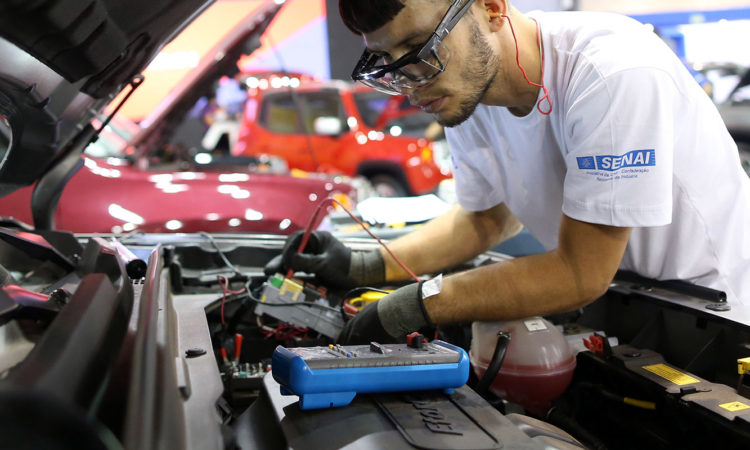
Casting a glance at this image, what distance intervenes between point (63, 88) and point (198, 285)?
2.06 ft

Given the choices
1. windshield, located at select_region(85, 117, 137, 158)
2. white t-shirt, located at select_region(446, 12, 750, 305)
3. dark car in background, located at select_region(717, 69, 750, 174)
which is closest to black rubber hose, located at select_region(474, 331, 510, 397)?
white t-shirt, located at select_region(446, 12, 750, 305)

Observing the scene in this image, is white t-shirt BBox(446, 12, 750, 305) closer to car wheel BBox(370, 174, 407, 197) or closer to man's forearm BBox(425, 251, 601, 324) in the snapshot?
man's forearm BBox(425, 251, 601, 324)

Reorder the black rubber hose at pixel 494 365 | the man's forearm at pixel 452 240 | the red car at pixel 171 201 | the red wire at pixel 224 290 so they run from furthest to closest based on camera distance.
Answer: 1. the red car at pixel 171 201
2. the man's forearm at pixel 452 240
3. the red wire at pixel 224 290
4. the black rubber hose at pixel 494 365

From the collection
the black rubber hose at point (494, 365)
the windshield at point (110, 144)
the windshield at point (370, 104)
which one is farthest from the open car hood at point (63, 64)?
the windshield at point (370, 104)

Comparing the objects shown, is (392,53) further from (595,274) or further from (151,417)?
(151,417)

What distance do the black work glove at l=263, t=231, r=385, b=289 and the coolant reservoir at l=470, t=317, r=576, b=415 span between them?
506 mm

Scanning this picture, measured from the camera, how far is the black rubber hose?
1348mm

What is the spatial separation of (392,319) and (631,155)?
620 mm

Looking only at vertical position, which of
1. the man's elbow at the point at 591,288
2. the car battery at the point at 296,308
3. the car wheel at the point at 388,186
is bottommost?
the car wheel at the point at 388,186

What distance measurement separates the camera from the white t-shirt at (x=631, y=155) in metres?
1.38

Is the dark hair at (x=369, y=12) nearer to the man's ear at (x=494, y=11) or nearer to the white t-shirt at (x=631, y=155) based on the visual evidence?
the man's ear at (x=494, y=11)

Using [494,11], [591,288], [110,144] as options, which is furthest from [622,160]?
[110,144]

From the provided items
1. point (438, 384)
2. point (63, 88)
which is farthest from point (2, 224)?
point (438, 384)

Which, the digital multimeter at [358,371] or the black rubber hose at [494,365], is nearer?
the digital multimeter at [358,371]
